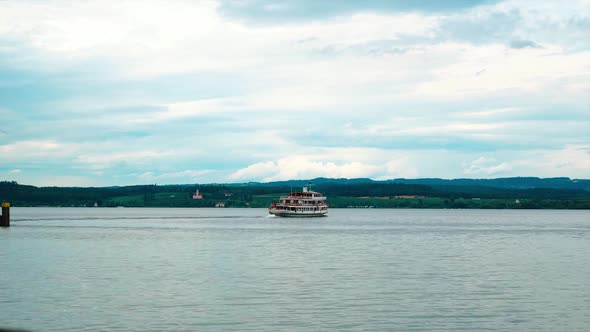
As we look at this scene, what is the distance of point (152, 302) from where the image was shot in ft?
142

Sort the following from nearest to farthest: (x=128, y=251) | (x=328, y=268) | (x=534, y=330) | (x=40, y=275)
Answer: (x=534, y=330)
(x=40, y=275)
(x=328, y=268)
(x=128, y=251)

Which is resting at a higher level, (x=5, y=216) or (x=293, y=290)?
(x=5, y=216)

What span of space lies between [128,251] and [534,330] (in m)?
55.5

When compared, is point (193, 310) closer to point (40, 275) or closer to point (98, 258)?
point (40, 275)

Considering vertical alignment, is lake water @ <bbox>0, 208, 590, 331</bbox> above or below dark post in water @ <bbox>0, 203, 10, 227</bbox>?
below

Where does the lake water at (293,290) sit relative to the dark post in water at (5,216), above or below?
below

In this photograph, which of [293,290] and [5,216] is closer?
[293,290]

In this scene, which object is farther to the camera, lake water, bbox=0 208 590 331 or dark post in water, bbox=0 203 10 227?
dark post in water, bbox=0 203 10 227

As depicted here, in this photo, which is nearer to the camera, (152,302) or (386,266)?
(152,302)

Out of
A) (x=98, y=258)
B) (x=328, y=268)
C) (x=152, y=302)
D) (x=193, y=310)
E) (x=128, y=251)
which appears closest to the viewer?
(x=193, y=310)

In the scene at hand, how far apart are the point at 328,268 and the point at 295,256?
1277 cm

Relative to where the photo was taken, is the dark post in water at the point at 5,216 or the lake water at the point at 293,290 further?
the dark post in water at the point at 5,216

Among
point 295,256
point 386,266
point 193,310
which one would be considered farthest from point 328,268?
point 193,310

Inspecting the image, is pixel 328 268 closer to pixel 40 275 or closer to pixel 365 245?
pixel 40 275
